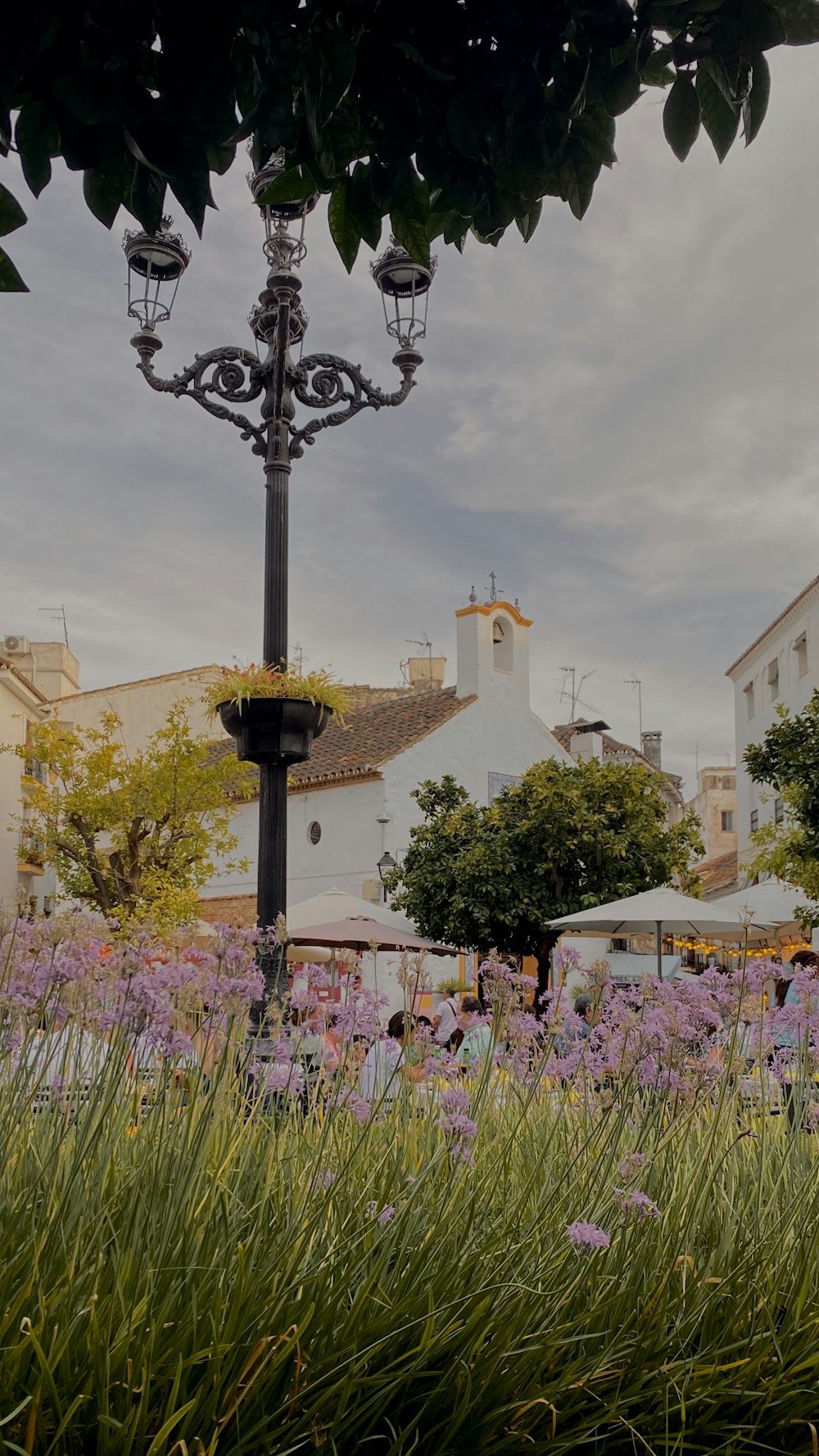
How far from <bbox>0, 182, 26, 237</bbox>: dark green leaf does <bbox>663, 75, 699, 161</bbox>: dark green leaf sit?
1.25m

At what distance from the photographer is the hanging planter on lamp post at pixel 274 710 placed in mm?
5938

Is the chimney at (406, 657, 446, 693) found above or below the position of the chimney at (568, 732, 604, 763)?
above

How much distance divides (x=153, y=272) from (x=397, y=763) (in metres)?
19.0

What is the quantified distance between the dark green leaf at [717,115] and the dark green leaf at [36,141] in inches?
48.1

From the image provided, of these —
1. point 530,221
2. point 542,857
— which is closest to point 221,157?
point 530,221

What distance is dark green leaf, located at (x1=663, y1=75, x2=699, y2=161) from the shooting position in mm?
2240

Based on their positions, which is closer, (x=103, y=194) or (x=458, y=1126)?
(x=103, y=194)

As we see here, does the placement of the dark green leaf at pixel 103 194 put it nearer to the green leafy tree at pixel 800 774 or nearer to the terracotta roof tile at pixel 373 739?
the green leafy tree at pixel 800 774

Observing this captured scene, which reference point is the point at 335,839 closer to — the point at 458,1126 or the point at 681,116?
the point at 458,1126

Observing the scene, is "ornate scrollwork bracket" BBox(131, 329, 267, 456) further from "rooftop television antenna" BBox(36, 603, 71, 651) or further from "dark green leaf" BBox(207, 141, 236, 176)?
"rooftop television antenna" BBox(36, 603, 71, 651)

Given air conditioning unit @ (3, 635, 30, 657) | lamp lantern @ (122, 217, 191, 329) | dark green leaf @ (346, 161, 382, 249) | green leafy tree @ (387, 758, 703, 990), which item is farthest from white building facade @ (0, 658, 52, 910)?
dark green leaf @ (346, 161, 382, 249)

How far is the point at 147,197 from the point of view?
214cm

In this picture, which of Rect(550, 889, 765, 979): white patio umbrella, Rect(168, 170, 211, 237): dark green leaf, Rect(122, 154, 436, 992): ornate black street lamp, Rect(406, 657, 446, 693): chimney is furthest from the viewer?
Rect(406, 657, 446, 693): chimney

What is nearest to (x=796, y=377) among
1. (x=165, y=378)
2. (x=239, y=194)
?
(x=165, y=378)
